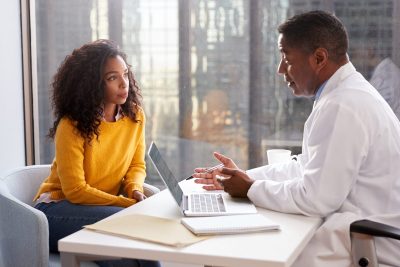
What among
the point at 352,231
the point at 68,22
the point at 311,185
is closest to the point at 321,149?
the point at 311,185

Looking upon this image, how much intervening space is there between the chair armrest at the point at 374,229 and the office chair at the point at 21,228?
96 cm

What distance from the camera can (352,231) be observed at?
1632mm

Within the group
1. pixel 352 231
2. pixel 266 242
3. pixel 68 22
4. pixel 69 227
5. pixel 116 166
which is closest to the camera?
pixel 266 242

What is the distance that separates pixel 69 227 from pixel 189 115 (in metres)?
1.13

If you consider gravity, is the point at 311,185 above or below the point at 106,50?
below

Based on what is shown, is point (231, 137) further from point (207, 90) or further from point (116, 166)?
point (116, 166)

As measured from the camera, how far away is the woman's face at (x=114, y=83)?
244 cm

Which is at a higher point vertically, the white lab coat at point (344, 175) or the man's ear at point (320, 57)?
the man's ear at point (320, 57)

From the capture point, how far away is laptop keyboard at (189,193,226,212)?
1795 mm

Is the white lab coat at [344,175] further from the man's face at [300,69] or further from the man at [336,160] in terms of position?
the man's face at [300,69]

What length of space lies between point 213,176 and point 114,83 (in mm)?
598

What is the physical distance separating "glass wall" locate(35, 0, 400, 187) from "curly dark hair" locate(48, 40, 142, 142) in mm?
650

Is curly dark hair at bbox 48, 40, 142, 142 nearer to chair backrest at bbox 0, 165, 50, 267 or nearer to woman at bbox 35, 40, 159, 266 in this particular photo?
woman at bbox 35, 40, 159, 266

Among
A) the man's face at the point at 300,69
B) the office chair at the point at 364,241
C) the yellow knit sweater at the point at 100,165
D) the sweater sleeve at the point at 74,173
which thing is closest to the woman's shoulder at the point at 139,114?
the yellow knit sweater at the point at 100,165
